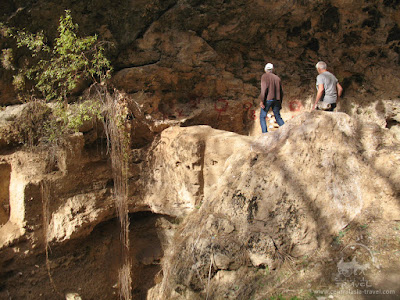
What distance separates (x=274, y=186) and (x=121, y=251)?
9.31 feet

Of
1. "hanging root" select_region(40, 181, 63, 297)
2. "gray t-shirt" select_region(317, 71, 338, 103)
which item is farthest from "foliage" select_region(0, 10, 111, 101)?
"gray t-shirt" select_region(317, 71, 338, 103)

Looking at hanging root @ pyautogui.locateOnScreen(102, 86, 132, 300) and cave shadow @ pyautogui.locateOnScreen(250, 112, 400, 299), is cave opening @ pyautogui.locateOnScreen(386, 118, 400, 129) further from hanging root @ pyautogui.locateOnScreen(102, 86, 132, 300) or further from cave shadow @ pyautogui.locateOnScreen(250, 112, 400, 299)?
hanging root @ pyautogui.locateOnScreen(102, 86, 132, 300)

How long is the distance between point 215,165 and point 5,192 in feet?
9.21

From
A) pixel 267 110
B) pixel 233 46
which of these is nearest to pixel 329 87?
pixel 267 110

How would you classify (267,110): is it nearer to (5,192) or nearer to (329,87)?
(329,87)

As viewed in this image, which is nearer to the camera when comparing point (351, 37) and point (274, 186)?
point (274, 186)

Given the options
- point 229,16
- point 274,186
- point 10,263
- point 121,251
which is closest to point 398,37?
point 229,16

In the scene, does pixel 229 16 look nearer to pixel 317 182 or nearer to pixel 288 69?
pixel 288 69

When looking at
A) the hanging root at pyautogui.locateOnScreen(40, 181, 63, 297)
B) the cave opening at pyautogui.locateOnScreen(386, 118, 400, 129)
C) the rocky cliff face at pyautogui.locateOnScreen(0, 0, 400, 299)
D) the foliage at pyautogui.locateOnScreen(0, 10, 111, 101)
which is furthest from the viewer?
the cave opening at pyautogui.locateOnScreen(386, 118, 400, 129)

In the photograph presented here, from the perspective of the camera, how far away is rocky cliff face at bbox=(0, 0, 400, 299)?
2.95 metres

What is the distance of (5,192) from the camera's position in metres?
4.21

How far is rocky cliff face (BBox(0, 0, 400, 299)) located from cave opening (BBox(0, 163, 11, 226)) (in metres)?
0.02

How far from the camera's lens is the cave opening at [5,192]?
13.7 feet

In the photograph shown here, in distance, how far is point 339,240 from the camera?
2.79m
